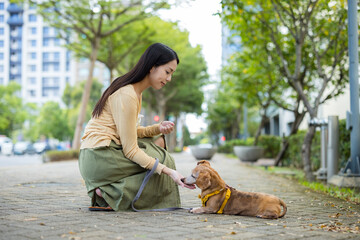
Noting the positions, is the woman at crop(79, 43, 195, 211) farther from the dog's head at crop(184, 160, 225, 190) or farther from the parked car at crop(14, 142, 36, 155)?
the parked car at crop(14, 142, 36, 155)

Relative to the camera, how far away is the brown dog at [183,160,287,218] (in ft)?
13.7

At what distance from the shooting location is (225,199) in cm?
436

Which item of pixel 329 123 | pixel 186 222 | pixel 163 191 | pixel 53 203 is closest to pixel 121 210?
pixel 163 191

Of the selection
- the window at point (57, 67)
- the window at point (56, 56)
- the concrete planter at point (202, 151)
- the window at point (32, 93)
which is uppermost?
the window at point (56, 56)

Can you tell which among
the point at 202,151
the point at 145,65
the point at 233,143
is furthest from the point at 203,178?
the point at 233,143

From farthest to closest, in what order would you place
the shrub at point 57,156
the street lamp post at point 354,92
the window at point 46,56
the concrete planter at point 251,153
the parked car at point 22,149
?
the window at point 46,56, the parked car at point 22,149, the shrub at point 57,156, the concrete planter at point 251,153, the street lamp post at point 354,92

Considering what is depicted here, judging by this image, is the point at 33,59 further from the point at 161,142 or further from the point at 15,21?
the point at 161,142

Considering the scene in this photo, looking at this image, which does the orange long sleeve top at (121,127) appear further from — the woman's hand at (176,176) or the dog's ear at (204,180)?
the dog's ear at (204,180)

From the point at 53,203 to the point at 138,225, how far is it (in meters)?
1.87

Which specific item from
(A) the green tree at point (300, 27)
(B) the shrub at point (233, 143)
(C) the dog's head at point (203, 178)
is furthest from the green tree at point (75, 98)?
(C) the dog's head at point (203, 178)

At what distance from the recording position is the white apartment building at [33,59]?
89.6m

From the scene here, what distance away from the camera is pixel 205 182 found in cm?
417

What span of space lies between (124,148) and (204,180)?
88 cm

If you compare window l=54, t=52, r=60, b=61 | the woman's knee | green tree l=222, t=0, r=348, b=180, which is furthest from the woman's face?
window l=54, t=52, r=60, b=61
